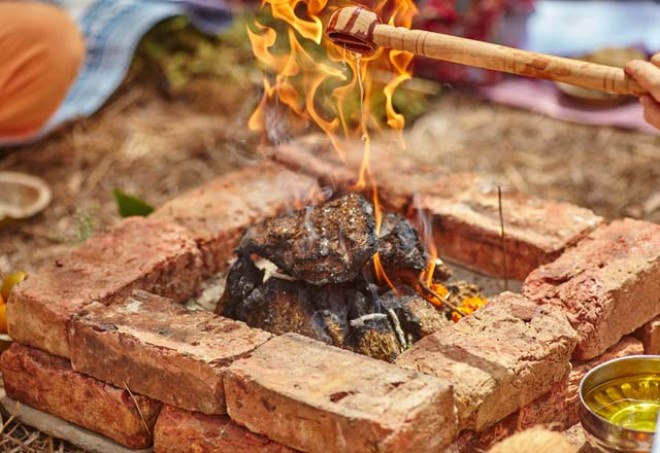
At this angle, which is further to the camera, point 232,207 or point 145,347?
point 232,207

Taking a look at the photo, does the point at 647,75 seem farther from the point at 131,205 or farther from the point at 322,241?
the point at 131,205

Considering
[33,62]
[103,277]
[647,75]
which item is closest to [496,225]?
[647,75]

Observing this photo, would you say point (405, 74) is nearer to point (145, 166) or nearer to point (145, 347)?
point (145, 347)

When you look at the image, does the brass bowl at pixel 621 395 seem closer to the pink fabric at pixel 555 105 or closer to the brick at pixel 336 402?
the brick at pixel 336 402

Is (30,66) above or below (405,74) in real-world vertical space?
below

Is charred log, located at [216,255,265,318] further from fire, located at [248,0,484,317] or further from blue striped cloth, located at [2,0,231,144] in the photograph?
blue striped cloth, located at [2,0,231,144]

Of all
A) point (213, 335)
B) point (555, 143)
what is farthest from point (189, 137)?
point (213, 335)

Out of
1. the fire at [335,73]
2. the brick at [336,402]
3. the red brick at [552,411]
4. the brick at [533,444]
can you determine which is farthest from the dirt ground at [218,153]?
the brick at [533,444]
